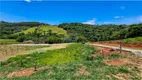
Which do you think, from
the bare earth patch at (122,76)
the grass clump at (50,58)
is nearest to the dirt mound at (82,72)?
the bare earth patch at (122,76)

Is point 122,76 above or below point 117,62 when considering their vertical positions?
below

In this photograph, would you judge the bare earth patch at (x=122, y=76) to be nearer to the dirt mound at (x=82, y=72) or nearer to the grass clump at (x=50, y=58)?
the dirt mound at (x=82, y=72)

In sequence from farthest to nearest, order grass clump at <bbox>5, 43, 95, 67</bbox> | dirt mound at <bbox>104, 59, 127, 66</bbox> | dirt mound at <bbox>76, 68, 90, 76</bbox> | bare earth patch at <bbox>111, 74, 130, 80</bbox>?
grass clump at <bbox>5, 43, 95, 67</bbox>
dirt mound at <bbox>104, 59, 127, 66</bbox>
bare earth patch at <bbox>111, 74, 130, 80</bbox>
dirt mound at <bbox>76, 68, 90, 76</bbox>

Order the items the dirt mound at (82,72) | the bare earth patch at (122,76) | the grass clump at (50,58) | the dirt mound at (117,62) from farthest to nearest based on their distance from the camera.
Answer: the grass clump at (50,58) → the dirt mound at (117,62) → the bare earth patch at (122,76) → the dirt mound at (82,72)

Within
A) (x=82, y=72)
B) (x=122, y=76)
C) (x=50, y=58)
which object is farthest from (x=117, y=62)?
(x=50, y=58)

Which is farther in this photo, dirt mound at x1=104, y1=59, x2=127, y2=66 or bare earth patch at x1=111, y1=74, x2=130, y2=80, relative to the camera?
dirt mound at x1=104, y1=59, x2=127, y2=66

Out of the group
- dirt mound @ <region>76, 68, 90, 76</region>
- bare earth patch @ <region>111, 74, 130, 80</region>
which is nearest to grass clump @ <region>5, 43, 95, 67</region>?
dirt mound @ <region>76, 68, 90, 76</region>

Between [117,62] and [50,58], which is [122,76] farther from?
[50,58]

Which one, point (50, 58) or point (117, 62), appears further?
point (50, 58)

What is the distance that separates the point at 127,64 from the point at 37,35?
92624 millimetres

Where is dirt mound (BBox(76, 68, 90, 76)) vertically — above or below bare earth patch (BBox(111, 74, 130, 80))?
above

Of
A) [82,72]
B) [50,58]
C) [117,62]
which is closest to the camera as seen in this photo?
[82,72]

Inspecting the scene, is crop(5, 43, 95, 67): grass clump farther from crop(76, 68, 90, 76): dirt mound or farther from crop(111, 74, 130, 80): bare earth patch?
crop(111, 74, 130, 80): bare earth patch

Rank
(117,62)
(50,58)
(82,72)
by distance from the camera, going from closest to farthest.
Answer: (82,72)
(117,62)
(50,58)
